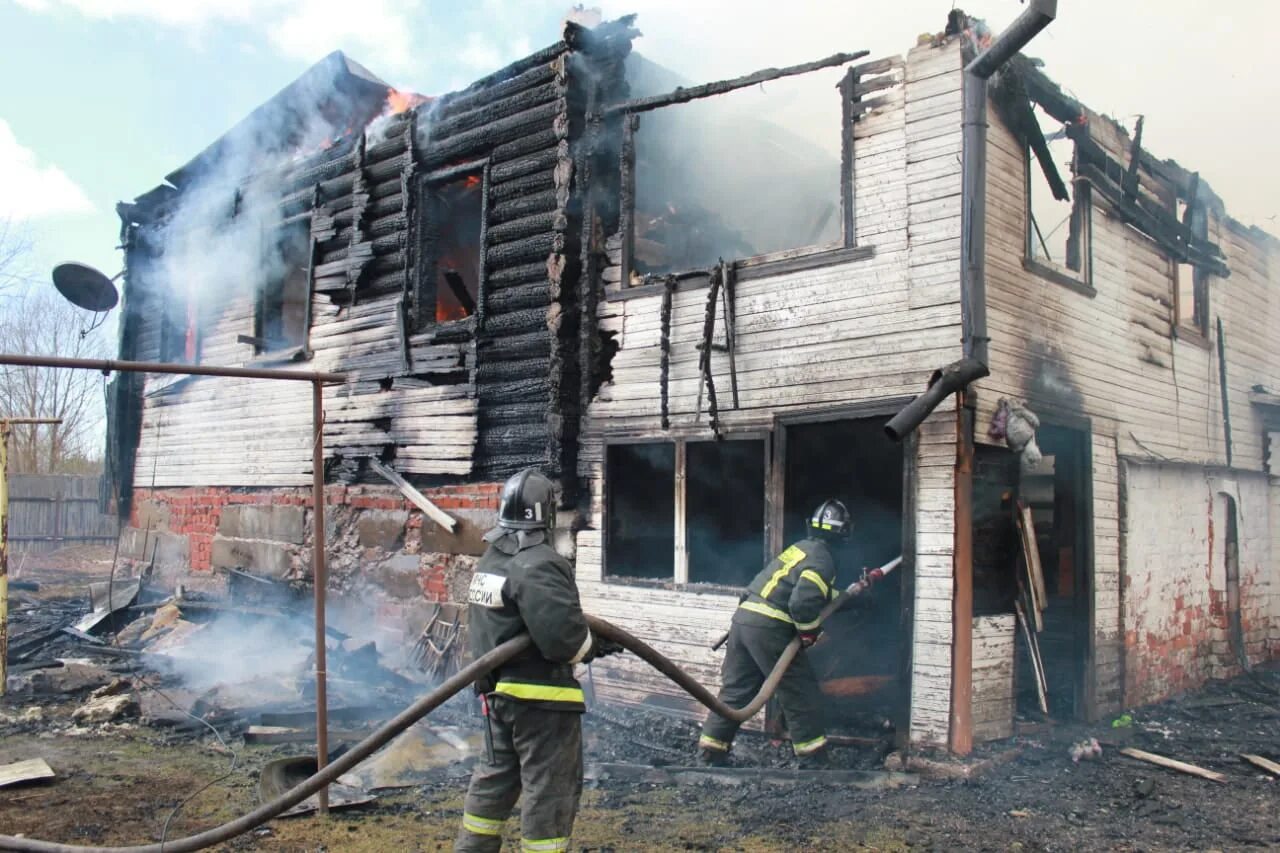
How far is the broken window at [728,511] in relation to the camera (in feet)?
27.8

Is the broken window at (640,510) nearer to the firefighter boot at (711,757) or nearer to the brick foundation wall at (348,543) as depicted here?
the brick foundation wall at (348,543)

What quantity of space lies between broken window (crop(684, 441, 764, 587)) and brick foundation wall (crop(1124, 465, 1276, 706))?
127 inches

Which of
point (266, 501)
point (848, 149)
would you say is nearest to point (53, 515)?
point (266, 501)

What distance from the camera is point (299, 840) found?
508 centimetres

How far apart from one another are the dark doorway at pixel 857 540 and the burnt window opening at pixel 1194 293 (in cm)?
342

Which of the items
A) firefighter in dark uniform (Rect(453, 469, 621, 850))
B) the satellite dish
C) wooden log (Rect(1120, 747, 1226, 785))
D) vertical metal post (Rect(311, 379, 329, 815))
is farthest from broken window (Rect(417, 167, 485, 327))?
wooden log (Rect(1120, 747, 1226, 785))

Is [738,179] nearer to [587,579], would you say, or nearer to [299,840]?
[587,579]

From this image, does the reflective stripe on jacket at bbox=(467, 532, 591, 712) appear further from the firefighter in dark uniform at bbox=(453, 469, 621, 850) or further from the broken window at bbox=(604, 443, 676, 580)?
the broken window at bbox=(604, 443, 676, 580)

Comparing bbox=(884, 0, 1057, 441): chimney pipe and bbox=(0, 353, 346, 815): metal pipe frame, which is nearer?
bbox=(0, 353, 346, 815): metal pipe frame

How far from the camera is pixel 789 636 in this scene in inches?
256

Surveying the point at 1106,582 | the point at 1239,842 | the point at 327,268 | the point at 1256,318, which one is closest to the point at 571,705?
the point at 1239,842

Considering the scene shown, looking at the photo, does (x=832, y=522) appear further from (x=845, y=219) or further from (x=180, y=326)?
(x=180, y=326)

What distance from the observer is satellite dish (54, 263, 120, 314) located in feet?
34.0

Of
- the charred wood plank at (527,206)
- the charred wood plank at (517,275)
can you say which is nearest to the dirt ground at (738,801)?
the charred wood plank at (517,275)
